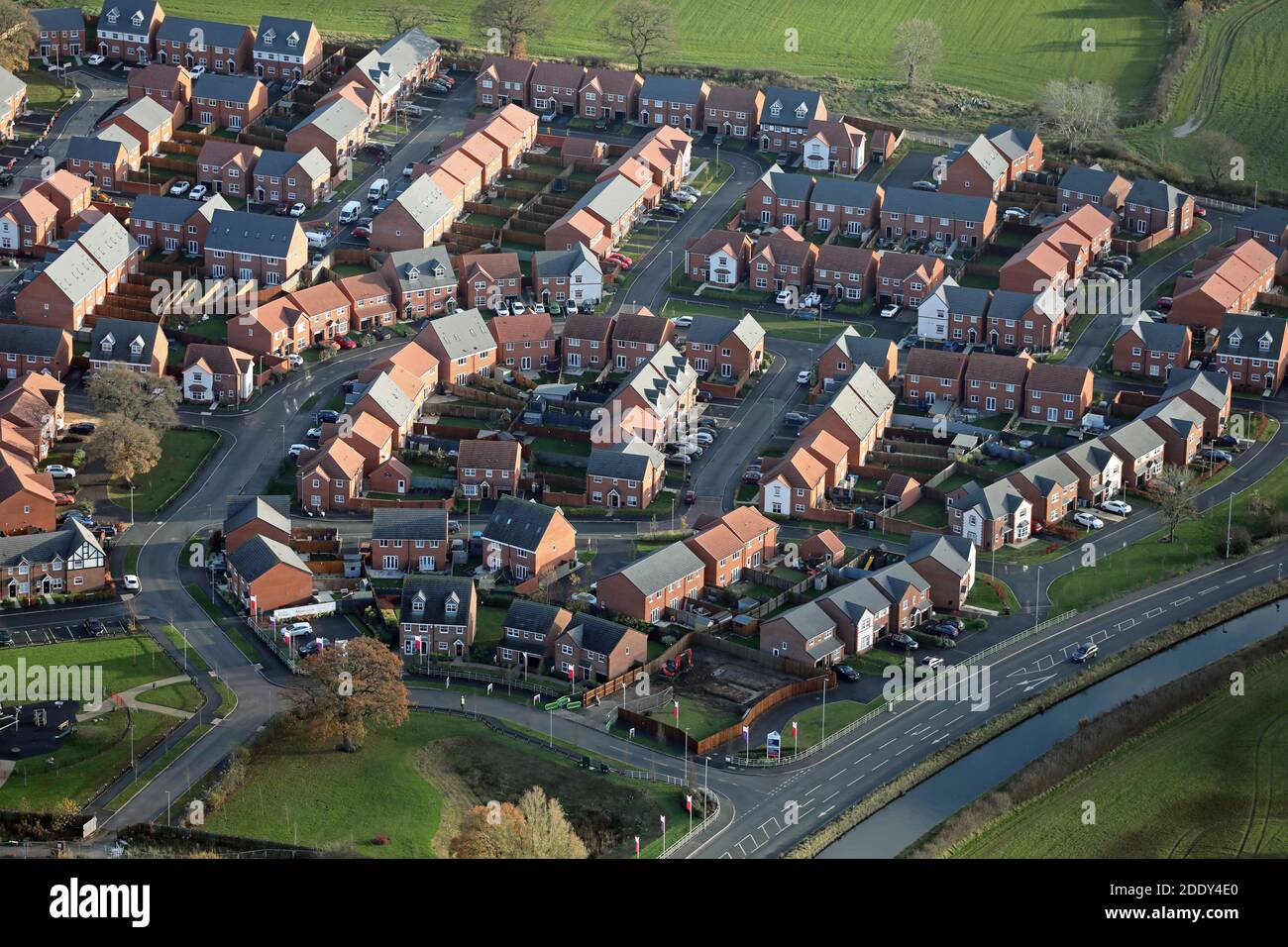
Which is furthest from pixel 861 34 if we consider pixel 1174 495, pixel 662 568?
pixel 662 568

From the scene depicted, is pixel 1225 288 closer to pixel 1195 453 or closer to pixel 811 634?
pixel 1195 453

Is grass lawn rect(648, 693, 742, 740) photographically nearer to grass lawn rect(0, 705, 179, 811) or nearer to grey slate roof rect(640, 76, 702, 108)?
grass lawn rect(0, 705, 179, 811)

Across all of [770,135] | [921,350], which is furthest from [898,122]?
[921,350]

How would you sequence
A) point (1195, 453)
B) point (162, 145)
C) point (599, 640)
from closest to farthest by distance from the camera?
1. point (599, 640)
2. point (1195, 453)
3. point (162, 145)

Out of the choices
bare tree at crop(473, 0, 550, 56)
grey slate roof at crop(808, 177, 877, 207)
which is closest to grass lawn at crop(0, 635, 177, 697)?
grey slate roof at crop(808, 177, 877, 207)

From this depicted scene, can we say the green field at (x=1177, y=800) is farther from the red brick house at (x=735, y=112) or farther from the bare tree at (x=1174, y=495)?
the red brick house at (x=735, y=112)

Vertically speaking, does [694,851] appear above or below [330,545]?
below
